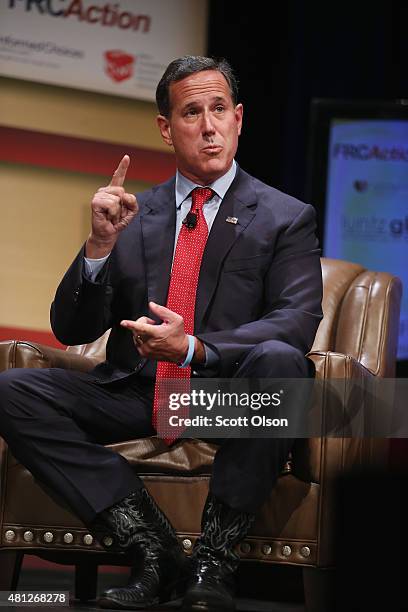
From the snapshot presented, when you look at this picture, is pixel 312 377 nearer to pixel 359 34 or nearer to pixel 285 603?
pixel 285 603

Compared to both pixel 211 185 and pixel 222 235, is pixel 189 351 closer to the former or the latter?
pixel 222 235

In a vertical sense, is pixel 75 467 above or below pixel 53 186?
below

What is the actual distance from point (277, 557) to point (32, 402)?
2.25 ft

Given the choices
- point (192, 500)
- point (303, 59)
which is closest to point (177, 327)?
point (192, 500)

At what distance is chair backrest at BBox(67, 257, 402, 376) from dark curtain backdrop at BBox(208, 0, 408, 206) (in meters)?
1.89

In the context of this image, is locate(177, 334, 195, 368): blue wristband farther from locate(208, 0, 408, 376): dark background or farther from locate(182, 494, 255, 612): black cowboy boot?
locate(208, 0, 408, 376): dark background

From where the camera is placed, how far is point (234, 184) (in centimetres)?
279

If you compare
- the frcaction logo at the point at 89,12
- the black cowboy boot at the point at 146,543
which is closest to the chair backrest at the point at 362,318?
the black cowboy boot at the point at 146,543

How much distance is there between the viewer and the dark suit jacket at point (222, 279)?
8.50ft

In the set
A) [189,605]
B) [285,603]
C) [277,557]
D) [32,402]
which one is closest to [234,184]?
[32,402]

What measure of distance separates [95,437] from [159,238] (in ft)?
1.88

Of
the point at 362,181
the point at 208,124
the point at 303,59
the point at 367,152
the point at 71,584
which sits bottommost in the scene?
the point at 71,584

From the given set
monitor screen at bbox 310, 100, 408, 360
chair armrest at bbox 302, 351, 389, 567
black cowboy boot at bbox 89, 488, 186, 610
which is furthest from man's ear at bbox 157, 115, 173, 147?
monitor screen at bbox 310, 100, 408, 360

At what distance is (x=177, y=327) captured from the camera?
7.48 ft
